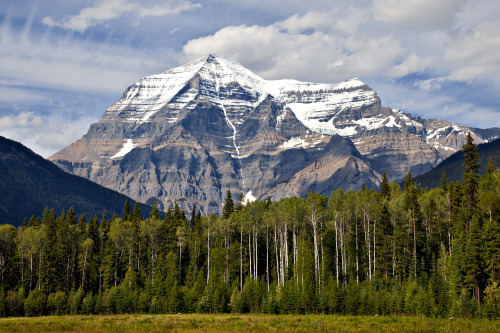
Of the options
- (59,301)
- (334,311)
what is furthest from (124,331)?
(59,301)

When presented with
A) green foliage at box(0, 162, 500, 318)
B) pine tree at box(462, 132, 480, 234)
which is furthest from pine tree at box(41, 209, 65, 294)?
pine tree at box(462, 132, 480, 234)

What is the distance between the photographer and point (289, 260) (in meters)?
102

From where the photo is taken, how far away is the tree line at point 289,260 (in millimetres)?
78375

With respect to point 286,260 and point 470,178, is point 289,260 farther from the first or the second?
point 470,178

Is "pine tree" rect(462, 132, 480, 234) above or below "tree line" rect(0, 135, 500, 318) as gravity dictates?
above

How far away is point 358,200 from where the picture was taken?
9844cm

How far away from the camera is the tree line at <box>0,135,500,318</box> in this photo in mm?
78375

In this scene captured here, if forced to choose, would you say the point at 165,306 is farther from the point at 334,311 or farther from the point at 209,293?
the point at 334,311

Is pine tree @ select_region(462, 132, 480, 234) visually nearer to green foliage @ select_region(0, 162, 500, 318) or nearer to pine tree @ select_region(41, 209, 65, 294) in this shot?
green foliage @ select_region(0, 162, 500, 318)

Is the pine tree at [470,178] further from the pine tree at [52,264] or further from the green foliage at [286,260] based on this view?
the pine tree at [52,264]

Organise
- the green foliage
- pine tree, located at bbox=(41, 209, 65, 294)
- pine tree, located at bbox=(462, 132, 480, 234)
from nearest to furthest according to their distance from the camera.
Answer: the green foliage
pine tree, located at bbox=(462, 132, 480, 234)
pine tree, located at bbox=(41, 209, 65, 294)

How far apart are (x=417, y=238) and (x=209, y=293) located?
37.9 m

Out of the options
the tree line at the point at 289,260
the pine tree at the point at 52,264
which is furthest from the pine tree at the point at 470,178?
the pine tree at the point at 52,264

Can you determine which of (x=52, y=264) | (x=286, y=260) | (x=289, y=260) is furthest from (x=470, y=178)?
(x=52, y=264)
